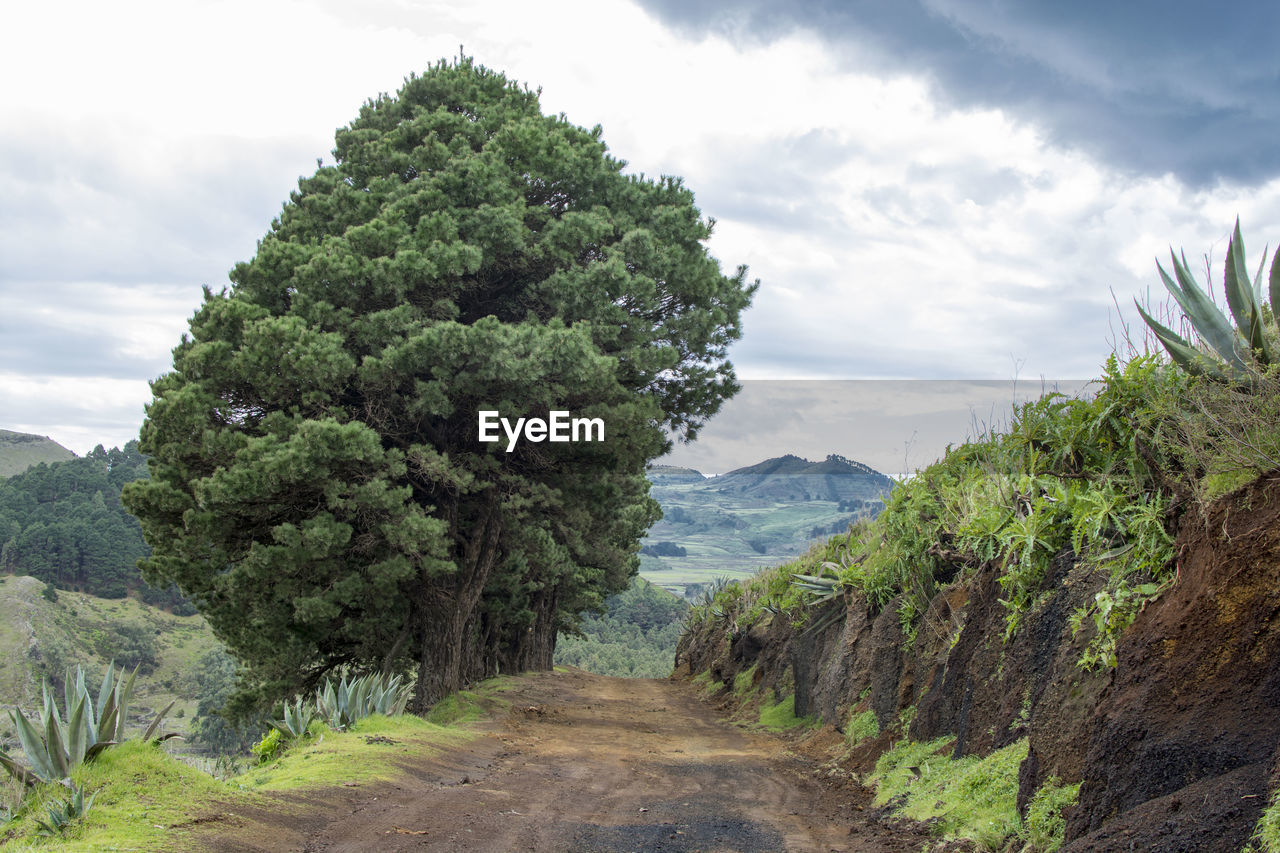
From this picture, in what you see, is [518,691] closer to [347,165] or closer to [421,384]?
[421,384]

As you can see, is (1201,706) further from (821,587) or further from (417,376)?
(417,376)

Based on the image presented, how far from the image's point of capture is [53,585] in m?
95.4

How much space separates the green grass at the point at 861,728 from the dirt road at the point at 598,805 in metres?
0.72

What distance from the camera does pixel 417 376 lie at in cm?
1584

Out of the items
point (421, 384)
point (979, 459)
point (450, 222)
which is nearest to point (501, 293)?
point (450, 222)

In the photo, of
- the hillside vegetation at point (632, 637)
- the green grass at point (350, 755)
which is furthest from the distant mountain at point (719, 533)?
the green grass at point (350, 755)

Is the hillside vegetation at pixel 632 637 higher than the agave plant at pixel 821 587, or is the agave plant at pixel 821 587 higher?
the agave plant at pixel 821 587

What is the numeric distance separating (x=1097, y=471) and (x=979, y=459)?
3908mm

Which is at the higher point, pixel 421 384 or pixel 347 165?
pixel 347 165

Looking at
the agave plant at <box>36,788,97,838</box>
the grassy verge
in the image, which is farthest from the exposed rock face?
the agave plant at <box>36,788,97,838</box>

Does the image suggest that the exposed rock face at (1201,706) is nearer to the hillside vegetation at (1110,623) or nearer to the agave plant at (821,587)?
the hillside vegetation at (1110,623)

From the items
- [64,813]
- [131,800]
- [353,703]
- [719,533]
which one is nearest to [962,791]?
[131,800]

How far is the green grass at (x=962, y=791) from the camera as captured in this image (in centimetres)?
609

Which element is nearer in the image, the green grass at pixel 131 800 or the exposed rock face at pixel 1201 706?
the exposed rock face at pixel 1201 706
